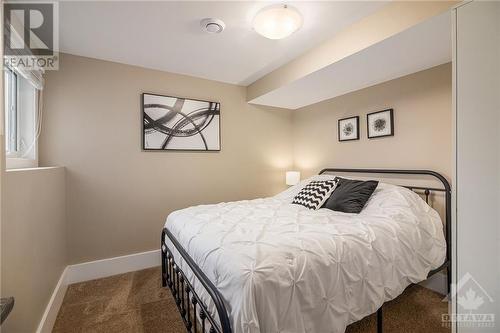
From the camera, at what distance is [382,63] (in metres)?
2.02

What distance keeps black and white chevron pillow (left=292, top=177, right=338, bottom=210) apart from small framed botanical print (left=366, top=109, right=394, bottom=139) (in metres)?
0.73

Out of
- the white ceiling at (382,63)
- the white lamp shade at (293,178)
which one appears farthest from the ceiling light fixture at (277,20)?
the white lamp shade at (293,178)

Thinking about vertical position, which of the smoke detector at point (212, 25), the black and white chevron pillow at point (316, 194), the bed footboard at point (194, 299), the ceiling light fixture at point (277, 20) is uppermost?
the smoke detector at point (212, 25)

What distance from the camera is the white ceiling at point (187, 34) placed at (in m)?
1.64

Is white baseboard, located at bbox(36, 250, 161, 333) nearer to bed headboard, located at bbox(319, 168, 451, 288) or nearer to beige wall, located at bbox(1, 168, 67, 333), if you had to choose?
beige wall, located at bbox(1, 168, 67, 333)

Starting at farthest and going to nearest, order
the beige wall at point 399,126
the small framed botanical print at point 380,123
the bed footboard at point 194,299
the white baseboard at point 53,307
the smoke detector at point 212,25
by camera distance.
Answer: the small framed botanical print at point 380,123 → the beige wall at point 399,126 → the smoke detector at point 212,25 → the white baseboard at point 53,307 → the bed footboard at point 194,299

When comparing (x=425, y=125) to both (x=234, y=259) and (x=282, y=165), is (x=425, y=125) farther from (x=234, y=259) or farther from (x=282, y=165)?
(x=234, y=259)

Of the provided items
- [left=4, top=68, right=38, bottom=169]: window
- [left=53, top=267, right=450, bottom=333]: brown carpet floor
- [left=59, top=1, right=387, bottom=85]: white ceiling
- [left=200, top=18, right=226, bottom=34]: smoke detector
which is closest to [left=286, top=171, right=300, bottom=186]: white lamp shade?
[left=59, top=1, right=387, bottom=85]: white ceiling

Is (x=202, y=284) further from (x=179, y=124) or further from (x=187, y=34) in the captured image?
(x=179, y=124)

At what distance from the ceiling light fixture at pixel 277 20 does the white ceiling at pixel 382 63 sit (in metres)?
0.60

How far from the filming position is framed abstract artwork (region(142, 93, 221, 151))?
2.65 m

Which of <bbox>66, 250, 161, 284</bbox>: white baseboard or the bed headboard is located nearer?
the bed headboard

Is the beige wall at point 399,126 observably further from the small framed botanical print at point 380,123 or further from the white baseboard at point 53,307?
the white baseboard at point 53,307

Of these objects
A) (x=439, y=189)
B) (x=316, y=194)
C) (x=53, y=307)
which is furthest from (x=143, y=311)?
(x=439, y=189)
